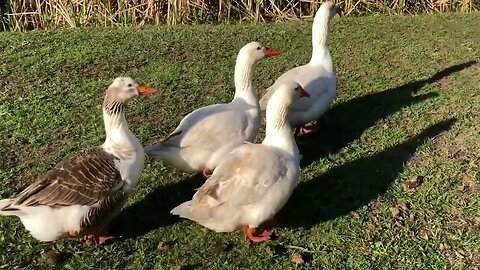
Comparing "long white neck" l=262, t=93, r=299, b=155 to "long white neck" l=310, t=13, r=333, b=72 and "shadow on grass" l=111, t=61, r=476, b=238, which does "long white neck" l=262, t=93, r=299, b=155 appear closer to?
"shadow on grass" l=111, t=61, r=476, b=238

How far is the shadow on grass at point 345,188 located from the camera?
14.1 feet

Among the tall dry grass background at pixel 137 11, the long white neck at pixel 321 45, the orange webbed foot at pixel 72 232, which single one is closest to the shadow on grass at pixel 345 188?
the long white neck at pixel 321 45

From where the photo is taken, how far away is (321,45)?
5.79 m

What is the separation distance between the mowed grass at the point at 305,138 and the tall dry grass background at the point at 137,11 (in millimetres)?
485

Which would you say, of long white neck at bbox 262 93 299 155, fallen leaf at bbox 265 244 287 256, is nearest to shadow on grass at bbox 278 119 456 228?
fallen leaf at bbox 265 244 287 256

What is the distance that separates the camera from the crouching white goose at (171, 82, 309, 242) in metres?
3.79

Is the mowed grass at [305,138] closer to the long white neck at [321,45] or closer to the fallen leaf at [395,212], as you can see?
the fallen leaf at [395,212]

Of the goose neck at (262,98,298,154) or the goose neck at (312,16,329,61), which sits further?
the goose neck at (312,16,329,61)

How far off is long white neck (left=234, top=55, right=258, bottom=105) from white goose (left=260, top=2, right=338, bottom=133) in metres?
0.32

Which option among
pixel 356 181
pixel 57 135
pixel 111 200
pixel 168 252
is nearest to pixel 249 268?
pixel 168 252

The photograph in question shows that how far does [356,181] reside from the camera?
15.4ft

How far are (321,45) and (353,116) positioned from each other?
798mm

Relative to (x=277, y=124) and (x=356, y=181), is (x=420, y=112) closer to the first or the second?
(x=356, y=181)

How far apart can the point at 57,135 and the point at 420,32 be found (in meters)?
5.68
